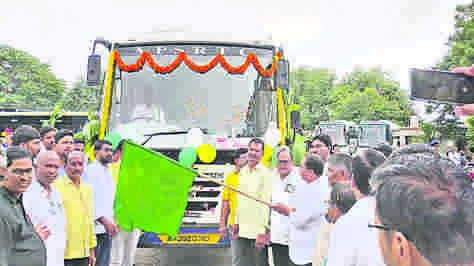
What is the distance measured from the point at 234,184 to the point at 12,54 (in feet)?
147

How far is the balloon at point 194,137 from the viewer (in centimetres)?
660

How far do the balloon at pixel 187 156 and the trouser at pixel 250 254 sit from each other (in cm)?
113

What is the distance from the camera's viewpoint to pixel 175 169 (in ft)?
13.3

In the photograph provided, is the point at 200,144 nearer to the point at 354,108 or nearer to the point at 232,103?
the point at 232,103

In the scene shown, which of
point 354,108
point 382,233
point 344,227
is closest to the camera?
point 382,233

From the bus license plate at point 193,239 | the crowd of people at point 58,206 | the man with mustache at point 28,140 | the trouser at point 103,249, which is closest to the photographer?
the crowd of people at point 58,206

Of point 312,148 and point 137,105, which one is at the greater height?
point 137,105

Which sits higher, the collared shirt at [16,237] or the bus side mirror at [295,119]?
the bus side mirror at [295,119]

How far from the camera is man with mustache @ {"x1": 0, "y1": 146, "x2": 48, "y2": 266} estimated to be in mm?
3053

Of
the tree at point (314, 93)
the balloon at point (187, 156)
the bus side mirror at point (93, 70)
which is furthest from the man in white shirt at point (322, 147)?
the tree at point (314, 93)

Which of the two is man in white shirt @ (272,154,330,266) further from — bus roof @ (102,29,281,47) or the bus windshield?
bus roof @ (102,29,281,47)

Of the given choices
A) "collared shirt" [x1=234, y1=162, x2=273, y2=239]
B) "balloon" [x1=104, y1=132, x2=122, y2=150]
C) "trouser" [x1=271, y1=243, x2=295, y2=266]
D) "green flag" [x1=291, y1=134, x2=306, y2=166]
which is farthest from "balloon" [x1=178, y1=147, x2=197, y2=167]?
"trouser" [x1=271, y1=243, x2=295, y2=266]

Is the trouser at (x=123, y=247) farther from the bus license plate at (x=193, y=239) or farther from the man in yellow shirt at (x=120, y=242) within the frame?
the bus license plate at (x=193, y=239)

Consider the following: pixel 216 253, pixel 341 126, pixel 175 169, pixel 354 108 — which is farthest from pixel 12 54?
pixel 175 169
